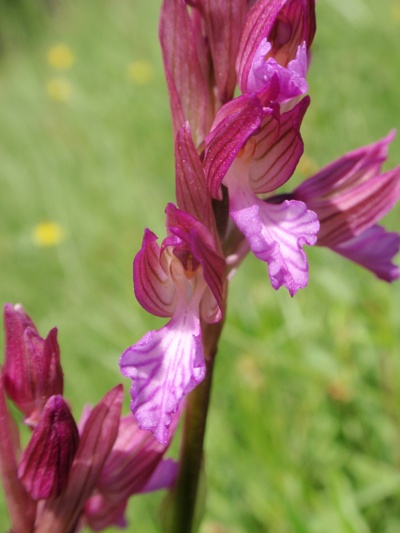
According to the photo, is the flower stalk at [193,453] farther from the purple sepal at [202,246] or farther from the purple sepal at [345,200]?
the purple sepal at [345,200]

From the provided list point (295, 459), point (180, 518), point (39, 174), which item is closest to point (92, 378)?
point (295, 459)

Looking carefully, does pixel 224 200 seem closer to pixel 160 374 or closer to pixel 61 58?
pixel 160 374

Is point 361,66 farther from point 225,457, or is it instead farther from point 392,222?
point 225,457

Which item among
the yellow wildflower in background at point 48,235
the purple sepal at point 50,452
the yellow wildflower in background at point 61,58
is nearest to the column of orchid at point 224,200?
the purple sepal at point 50,452

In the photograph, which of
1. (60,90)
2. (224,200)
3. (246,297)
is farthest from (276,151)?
(60,90)

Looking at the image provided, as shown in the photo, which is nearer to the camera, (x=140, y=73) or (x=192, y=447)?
(x=192, y=447)
